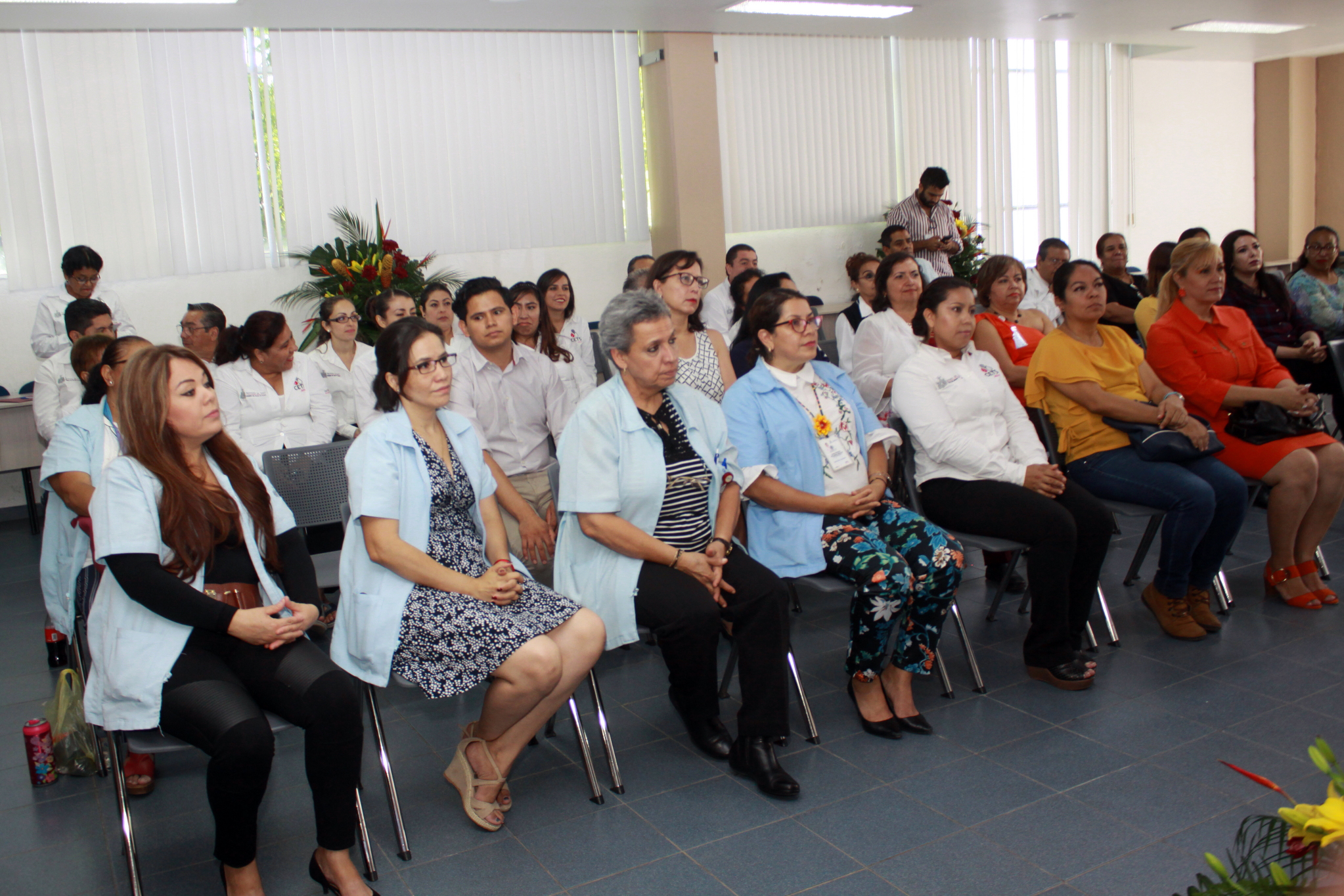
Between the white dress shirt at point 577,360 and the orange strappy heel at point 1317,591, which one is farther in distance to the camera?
the white dress shirt at point 577,360

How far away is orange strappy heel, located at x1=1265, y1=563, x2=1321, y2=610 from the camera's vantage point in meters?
3.96

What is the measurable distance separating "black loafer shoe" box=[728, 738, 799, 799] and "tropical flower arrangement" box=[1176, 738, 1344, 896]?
1.83 meters

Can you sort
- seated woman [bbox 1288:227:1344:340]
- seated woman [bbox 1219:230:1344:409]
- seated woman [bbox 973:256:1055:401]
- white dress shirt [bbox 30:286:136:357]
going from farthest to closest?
1. white dress shirt [bbox 30:286:136:357]
2. seated woman [bbox 1288:227:1344:340]
3. seated woman [bbox 1219:230:1344:409]
4. seated woman [bbox 973:256:1055:401]

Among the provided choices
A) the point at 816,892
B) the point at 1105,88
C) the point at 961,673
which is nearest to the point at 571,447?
the point at 816,892

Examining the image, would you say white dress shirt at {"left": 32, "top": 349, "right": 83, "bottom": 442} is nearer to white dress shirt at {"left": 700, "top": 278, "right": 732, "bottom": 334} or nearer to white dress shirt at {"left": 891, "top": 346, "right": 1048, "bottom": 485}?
white dress shirt at {"left": 700, "top": 278, "right": 732, "bottom": 334}

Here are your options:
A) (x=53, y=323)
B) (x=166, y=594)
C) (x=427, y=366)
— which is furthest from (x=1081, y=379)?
(x=53, y=323)

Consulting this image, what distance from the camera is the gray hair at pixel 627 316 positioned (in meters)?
2.99

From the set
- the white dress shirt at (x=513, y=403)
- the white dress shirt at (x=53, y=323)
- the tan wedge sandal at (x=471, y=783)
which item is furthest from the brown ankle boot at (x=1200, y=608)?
the white dress shirt at (x=53, y=323)

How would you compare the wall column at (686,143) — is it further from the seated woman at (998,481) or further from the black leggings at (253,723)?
the black leggings at (253,723)

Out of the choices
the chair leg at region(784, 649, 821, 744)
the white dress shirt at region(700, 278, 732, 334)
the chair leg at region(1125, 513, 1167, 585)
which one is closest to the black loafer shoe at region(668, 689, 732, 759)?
the chair leg at region(784, 649, 821, 744)

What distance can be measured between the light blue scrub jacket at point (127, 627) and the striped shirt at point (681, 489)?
1262 mm

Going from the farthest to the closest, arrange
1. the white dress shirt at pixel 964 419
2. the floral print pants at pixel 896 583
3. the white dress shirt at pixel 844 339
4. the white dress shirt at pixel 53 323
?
1. the white dress shirt at pixel 53 323
2. the white dress shirt at pixel 844 339
3. the white dress shirt at pixel 964 419
4. the floral print pants at pixel 896 583

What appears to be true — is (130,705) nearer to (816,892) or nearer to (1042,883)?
(816,892)

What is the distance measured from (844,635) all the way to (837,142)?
22.2 ft
